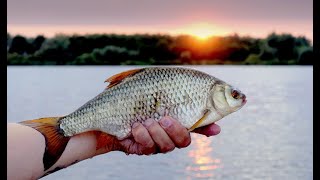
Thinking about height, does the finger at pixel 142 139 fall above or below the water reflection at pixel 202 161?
above

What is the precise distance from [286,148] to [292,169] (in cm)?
531

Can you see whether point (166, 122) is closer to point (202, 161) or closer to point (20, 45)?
point (20, 45)

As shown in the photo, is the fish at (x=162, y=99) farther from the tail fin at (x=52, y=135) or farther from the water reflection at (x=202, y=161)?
the water reflection at (x=202, y=161)

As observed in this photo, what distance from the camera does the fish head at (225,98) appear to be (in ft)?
7.18

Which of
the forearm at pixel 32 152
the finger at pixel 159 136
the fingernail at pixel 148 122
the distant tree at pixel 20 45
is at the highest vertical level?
the distant tree at pixel 20 45

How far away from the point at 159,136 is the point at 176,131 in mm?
92

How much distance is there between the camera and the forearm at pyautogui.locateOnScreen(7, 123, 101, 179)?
2.67 metres

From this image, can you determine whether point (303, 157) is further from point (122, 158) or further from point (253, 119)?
point (253, 119)

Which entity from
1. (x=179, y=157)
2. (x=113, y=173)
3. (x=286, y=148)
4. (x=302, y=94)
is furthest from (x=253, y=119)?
(x=113, y=173)

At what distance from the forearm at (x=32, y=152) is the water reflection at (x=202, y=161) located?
2106 cm

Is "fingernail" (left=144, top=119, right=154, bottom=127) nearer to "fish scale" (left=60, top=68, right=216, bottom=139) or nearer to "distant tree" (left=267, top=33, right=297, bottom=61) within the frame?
"fish scale" (left=60, top=68, right=216, bottom=139)

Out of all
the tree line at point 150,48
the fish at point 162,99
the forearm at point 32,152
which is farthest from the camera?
the tree line at point 150,48

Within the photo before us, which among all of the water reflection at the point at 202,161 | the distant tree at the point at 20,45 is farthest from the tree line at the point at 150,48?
the water reflection at the point at 202,161

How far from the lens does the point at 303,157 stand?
26.5 meters
